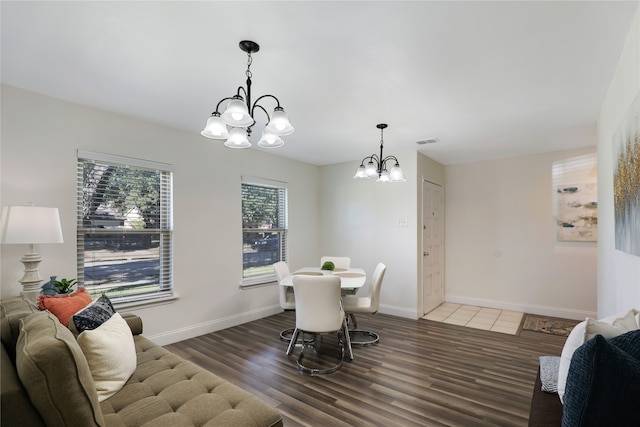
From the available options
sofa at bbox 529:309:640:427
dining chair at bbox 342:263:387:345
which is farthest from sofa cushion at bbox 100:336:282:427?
dining chair at bbox 342:263:387:345

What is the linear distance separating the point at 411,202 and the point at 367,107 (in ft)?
6.91

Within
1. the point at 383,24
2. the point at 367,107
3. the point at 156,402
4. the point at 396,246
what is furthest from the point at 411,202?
the point at 156,402

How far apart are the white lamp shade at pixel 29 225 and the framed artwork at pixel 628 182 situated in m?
3.87

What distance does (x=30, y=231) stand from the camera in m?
2.36

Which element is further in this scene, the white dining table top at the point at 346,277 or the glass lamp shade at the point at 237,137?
the white dining table top at the point at 346,277

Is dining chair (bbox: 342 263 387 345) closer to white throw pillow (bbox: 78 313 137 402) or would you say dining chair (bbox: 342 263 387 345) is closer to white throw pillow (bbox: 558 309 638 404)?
white throw pillow (bbox: 558 309 638 404)

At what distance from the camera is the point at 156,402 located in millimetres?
1557

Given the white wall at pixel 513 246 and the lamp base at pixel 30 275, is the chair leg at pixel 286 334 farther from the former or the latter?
the white wall at pixel 513 246

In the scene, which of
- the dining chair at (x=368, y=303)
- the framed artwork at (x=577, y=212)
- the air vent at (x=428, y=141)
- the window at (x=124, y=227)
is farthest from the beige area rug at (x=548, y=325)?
the window at (x=124, y=227)

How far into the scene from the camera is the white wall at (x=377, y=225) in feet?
15.8

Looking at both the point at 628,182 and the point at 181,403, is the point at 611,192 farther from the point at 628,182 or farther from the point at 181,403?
the point at 181,403

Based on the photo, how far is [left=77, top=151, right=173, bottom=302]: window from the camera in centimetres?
312

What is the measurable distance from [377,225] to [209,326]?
290 centimetres

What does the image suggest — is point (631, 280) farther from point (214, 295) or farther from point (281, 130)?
point (214, 295)
